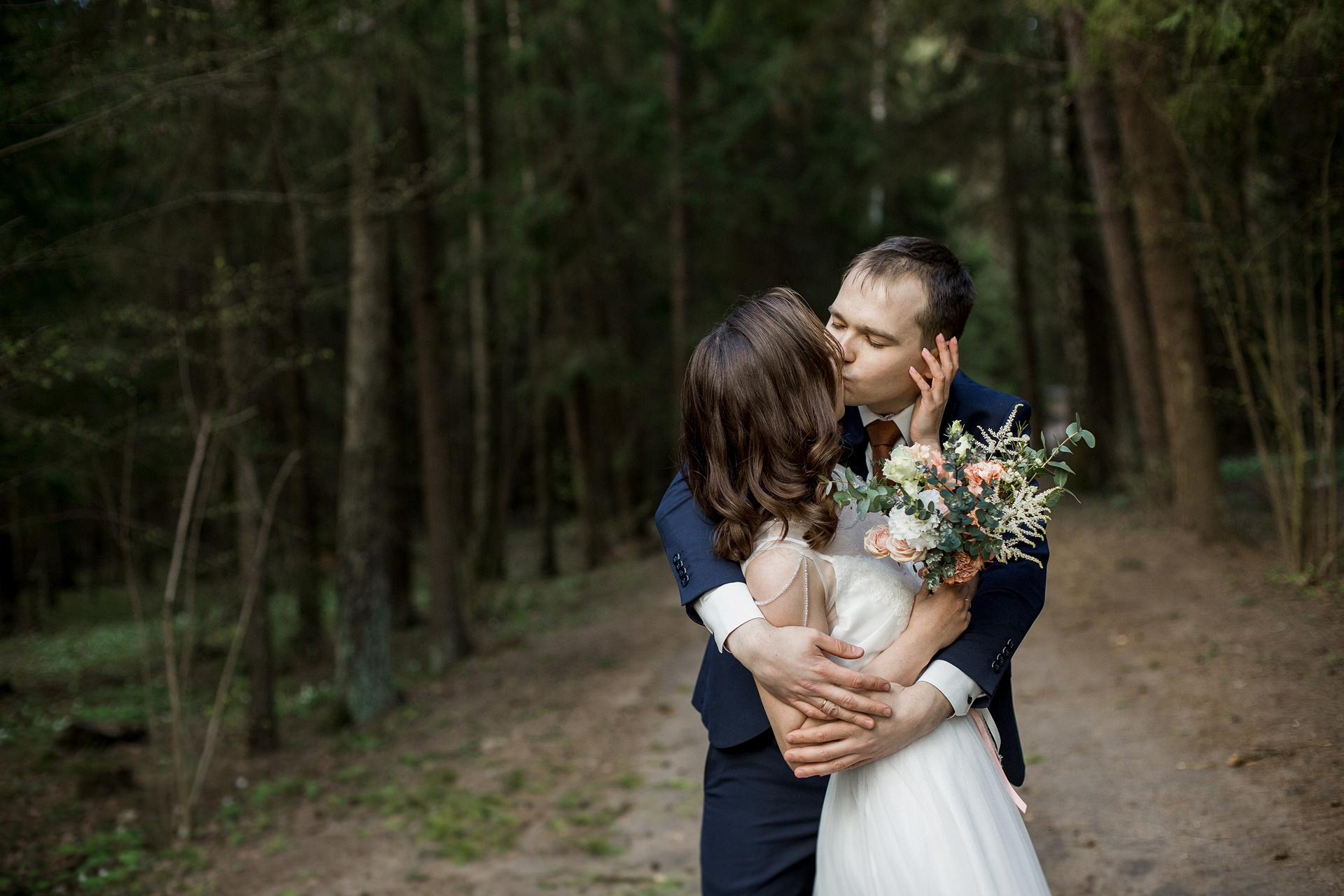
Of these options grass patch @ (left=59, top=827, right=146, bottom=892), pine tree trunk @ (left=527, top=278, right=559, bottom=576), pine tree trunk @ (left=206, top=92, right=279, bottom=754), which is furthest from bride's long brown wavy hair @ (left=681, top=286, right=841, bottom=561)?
pine tree trunk @ (left=527, top=278, right=559, bottom=576)

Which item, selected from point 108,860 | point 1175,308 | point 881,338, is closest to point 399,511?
point 108,860

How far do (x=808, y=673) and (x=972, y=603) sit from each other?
519 mm

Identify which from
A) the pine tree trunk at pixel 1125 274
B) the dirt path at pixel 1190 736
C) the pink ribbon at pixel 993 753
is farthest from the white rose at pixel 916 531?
the pine tree trunk at pixel 1125 274

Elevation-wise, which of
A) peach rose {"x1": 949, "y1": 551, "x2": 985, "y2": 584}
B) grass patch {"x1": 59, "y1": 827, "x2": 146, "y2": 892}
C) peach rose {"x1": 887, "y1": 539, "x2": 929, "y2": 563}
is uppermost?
peach rose {"x1": 887, "y1": 539, "x2": 929, "y2": 563}

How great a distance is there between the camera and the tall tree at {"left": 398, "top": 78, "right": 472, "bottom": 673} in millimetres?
10727

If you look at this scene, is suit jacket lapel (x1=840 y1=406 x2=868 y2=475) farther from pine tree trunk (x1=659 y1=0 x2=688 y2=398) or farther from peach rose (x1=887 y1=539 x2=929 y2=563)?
pine tree trunk (x1=659 y1=0 x2=688 y2=398)

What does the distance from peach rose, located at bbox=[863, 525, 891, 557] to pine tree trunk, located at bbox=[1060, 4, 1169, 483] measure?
9065mm

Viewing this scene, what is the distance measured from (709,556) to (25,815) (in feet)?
22.4

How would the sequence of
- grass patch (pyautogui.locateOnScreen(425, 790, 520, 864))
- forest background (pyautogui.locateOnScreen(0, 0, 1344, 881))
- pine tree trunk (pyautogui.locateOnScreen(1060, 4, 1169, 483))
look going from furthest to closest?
pine tree trunk (pyautogui.locateOnScreen(1060, 4, 1169, 483)), forest background (pyautogui.locateOnScreen(0, 0, 1344, 881)), grass patch (pyautogui.locateOnScreen(425, 790, 520, 864))

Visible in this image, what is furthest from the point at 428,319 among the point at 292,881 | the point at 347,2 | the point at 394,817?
the point at 292,881

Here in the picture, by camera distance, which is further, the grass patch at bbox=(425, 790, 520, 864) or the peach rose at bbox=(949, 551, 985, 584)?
the grass patch at bbox=(425, 790, 520, 864)

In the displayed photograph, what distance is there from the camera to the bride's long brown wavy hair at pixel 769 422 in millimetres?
2076

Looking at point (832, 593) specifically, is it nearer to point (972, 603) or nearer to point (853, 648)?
point (853, 648)

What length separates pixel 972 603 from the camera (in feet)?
7.34
